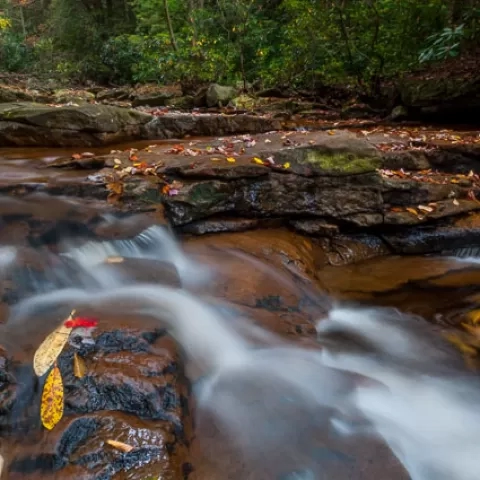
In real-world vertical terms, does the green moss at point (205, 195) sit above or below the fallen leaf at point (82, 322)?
below

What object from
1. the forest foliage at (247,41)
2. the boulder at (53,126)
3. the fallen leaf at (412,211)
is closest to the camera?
the fallen leaf at (412,211)

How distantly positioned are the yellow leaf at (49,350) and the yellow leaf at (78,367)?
0.12 meters

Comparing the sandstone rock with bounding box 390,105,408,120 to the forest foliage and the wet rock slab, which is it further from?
the wet rock slab

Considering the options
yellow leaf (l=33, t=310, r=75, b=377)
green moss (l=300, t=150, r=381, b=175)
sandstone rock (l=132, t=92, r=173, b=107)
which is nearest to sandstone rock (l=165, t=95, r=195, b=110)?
sandstone rock (l=132, t=92, r=173, b=107)

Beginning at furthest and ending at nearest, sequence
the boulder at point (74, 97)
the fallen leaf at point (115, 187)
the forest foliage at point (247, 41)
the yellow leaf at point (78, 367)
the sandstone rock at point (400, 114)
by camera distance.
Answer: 1. the boulder at point (74, 97)
2. the forest foliage at point (247, 41)
3. the sandstone rock at point (400, 114)
4. the fallen leaf at point (115, 187)
5. the yellow leaf at point (78, 367)

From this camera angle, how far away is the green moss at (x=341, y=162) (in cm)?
517

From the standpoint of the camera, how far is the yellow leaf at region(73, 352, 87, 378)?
8.13 feet

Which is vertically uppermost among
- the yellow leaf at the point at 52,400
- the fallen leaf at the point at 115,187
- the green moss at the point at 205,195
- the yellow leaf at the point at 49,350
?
the fallen leaf at the point at 115,187

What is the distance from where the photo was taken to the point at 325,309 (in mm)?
4211

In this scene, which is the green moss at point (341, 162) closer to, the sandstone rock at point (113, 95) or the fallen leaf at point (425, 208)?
the fallen leaf at point (425, 208)

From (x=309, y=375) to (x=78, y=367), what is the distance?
63.6 inches

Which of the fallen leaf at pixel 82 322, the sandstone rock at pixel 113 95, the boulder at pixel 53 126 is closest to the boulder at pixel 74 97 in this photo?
the sandstone rock at pixel 113 95

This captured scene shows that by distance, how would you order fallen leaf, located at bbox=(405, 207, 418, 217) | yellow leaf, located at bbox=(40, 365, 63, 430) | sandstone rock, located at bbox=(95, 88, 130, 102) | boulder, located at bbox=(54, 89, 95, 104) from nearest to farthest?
yellow leaf, located at bbox=(40, 365, 63, 430) < fallen leaf, located at bbox=(405, 207, 418, 217) < boulder, located at bbox=(54, 89, 95, 104) < sandstone rock, located at bbox=(95, 88, 130, 102)

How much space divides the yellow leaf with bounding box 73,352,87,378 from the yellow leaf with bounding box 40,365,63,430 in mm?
86
